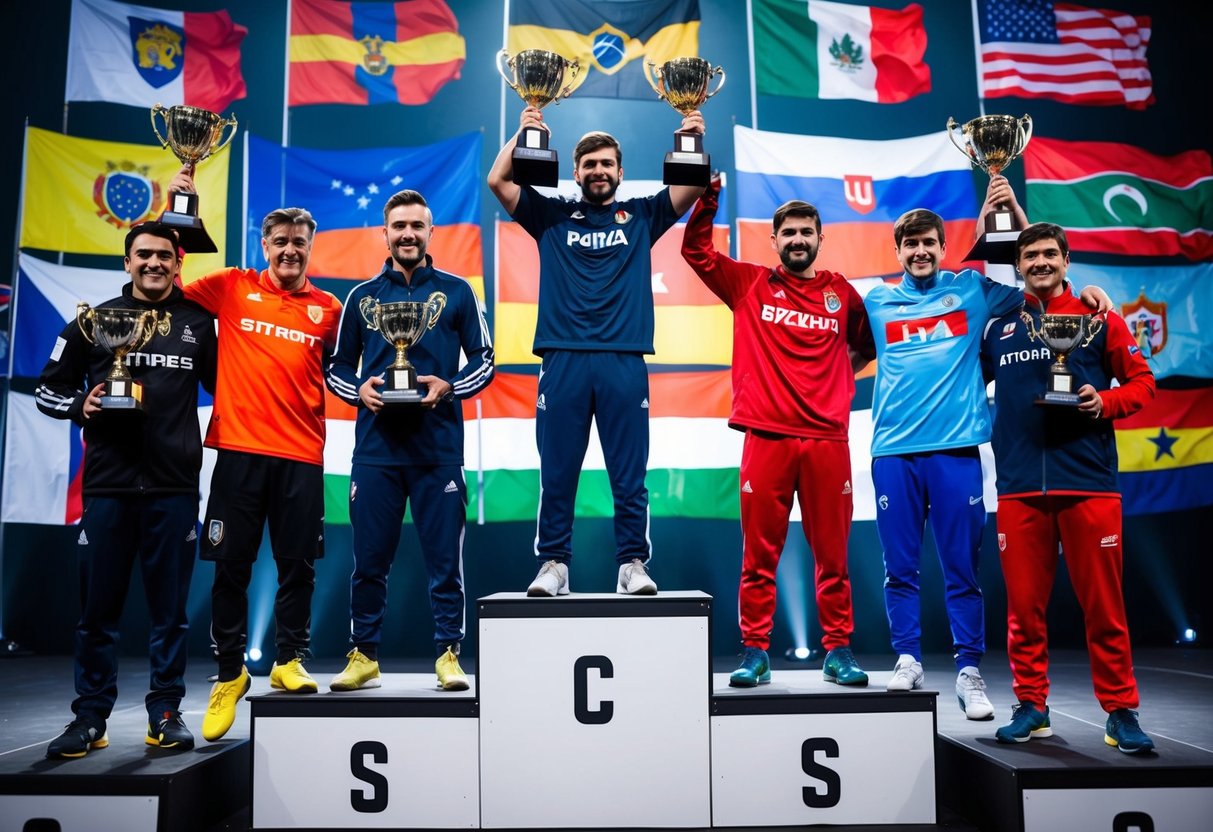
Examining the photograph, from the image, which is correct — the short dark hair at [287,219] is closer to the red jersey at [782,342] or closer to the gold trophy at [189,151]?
the gold trophy at [189,151]

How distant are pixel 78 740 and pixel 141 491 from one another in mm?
787

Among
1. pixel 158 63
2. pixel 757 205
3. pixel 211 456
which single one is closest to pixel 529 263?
pixel 757 205

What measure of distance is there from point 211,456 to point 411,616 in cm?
168

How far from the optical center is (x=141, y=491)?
9.64 feet

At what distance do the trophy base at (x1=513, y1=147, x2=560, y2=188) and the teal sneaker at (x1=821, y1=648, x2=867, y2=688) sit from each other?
1861 millimetres

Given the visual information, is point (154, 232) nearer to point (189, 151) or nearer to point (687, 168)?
point (189, 151)

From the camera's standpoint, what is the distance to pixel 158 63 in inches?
251

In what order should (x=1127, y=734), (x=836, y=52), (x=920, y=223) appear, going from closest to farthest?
1. (x=1127, y=734)
2. (x=920, y=223)
3. (x=836, y=52)

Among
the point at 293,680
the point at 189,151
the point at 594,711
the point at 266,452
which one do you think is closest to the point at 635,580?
the point at 594,711

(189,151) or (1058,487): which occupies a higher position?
(189,151)

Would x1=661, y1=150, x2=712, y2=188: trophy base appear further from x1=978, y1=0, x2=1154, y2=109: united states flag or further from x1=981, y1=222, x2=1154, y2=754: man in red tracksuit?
x1=978, y1=0, x2=1154, y2=109: united states flag

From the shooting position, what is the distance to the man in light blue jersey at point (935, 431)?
3.25 m

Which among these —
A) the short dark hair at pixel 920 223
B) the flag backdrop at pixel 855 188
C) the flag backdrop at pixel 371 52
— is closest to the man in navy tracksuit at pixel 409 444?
the short dark hair at pixel 920 223

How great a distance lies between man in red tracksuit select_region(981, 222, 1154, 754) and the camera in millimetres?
2828
